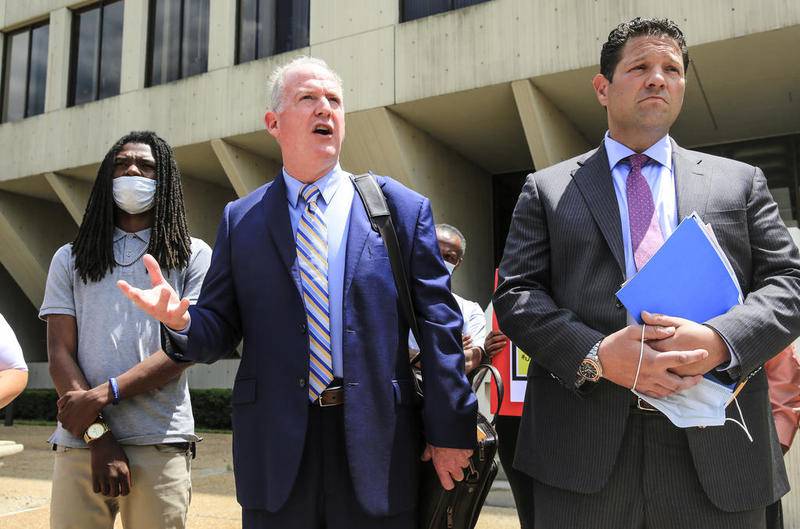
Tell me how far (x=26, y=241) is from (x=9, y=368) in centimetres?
1924

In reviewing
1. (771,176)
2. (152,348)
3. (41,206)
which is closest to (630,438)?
(152,348)

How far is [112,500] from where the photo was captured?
3197mm

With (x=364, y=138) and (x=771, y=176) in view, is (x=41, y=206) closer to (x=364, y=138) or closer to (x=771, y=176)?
(x=364, y=138)

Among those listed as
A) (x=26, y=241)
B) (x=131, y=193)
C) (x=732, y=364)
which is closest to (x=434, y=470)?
(x=732, y=364)

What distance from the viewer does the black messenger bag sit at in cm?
258

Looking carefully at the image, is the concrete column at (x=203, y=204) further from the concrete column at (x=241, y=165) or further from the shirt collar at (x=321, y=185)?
the shirt collar at (x=321, y=185)

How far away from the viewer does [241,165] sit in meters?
15.8

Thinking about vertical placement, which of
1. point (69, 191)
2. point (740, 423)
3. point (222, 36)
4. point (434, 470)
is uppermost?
point (222, 36)

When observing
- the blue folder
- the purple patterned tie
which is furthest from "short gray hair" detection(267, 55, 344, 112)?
the blue folder

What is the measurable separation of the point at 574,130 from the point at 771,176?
394cm

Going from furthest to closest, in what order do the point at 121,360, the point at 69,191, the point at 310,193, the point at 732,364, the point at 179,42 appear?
the point at 69,191 → the point at 179,42 → the point at 121,360 → the point at 310,193 → the point at 732,364

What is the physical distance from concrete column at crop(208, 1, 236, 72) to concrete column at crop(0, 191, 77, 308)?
7.94m

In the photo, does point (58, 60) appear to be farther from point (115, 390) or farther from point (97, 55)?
point (115, 390)

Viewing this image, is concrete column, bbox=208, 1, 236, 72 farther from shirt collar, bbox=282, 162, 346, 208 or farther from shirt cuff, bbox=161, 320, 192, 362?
shirt cuff, bbox=161, 320, 192, 362
